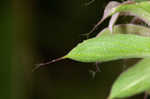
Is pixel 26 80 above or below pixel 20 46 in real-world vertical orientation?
below

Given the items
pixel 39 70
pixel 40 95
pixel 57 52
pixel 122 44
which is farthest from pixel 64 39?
pixel 122 44

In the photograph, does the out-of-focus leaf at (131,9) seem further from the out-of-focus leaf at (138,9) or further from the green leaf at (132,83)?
the green leaf at (132,83)

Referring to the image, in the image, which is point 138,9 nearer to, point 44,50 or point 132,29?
point 132,29

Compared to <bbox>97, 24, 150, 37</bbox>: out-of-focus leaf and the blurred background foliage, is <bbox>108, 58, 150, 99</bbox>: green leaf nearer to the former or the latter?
<bbox>97, 24, 150, 37</bbox>: out-of-focus leaf

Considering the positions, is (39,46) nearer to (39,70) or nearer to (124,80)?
(39,70)

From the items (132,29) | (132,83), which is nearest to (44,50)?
(132,29)

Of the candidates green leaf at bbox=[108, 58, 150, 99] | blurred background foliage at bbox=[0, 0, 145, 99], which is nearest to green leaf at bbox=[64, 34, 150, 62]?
green leaf at bbox=[108, 58, 150, 99]

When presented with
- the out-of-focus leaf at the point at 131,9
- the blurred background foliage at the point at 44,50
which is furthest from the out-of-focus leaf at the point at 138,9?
the blurred background foliage at the point at 44,50
